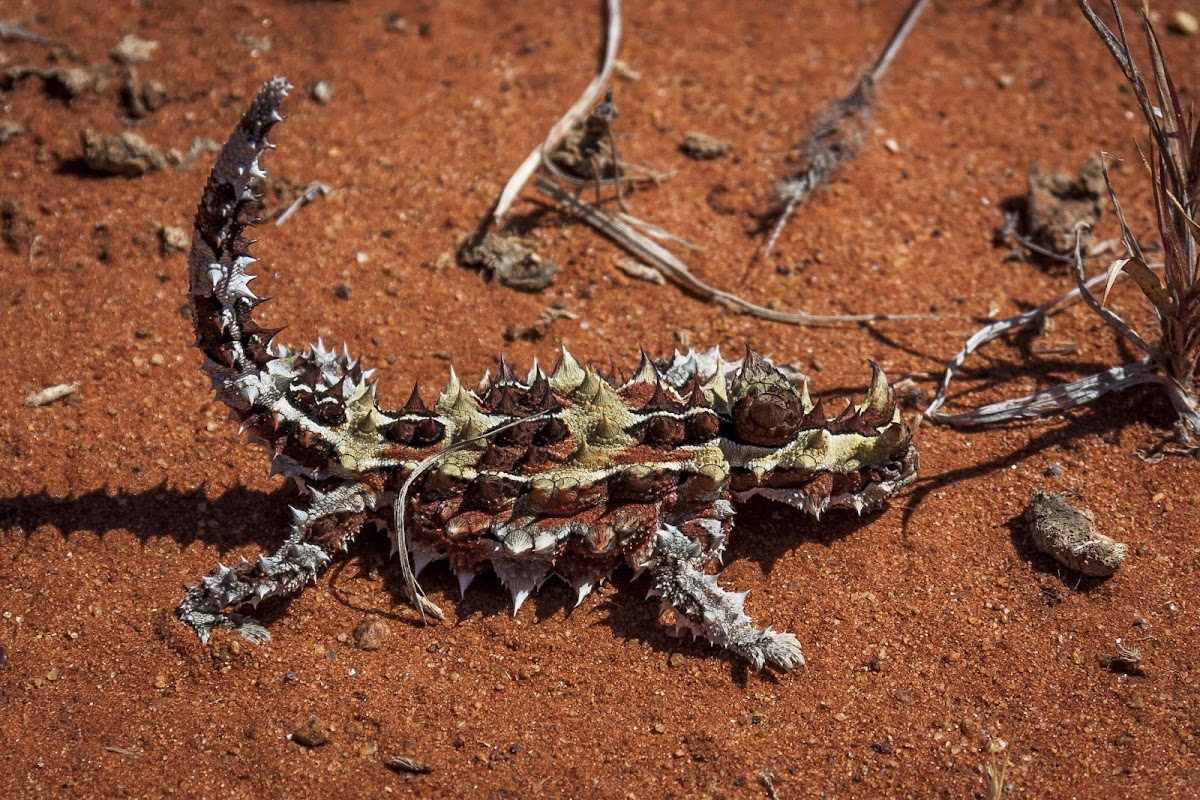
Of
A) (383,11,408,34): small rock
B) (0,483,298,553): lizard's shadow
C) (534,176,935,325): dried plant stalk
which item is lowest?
(0,483,298,553): lizard's shadow

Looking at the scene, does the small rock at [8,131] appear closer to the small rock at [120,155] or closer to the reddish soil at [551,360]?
the reddish soil at [551,360]

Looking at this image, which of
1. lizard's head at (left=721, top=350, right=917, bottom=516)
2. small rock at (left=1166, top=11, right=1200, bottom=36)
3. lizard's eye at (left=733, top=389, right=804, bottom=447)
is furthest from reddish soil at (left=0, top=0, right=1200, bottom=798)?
lizard's eye at (left=733, top=389, right=804, bottom=447)

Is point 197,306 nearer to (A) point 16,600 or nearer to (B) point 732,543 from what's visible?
(A) point 16,600

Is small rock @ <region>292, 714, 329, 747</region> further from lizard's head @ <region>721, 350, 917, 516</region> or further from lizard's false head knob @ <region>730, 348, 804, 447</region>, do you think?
lizard's false head knob @ <region>730, 348, 804, 447</region>

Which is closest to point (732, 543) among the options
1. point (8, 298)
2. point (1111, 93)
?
point (8, 298)

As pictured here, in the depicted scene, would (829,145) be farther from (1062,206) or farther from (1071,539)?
(1071,539)

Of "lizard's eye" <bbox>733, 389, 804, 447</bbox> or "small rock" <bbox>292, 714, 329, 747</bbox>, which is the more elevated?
"lizard's eye" <bbox>733, 389, 804, 447</bbox>

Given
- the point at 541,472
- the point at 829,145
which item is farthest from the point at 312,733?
the point at 829,145
